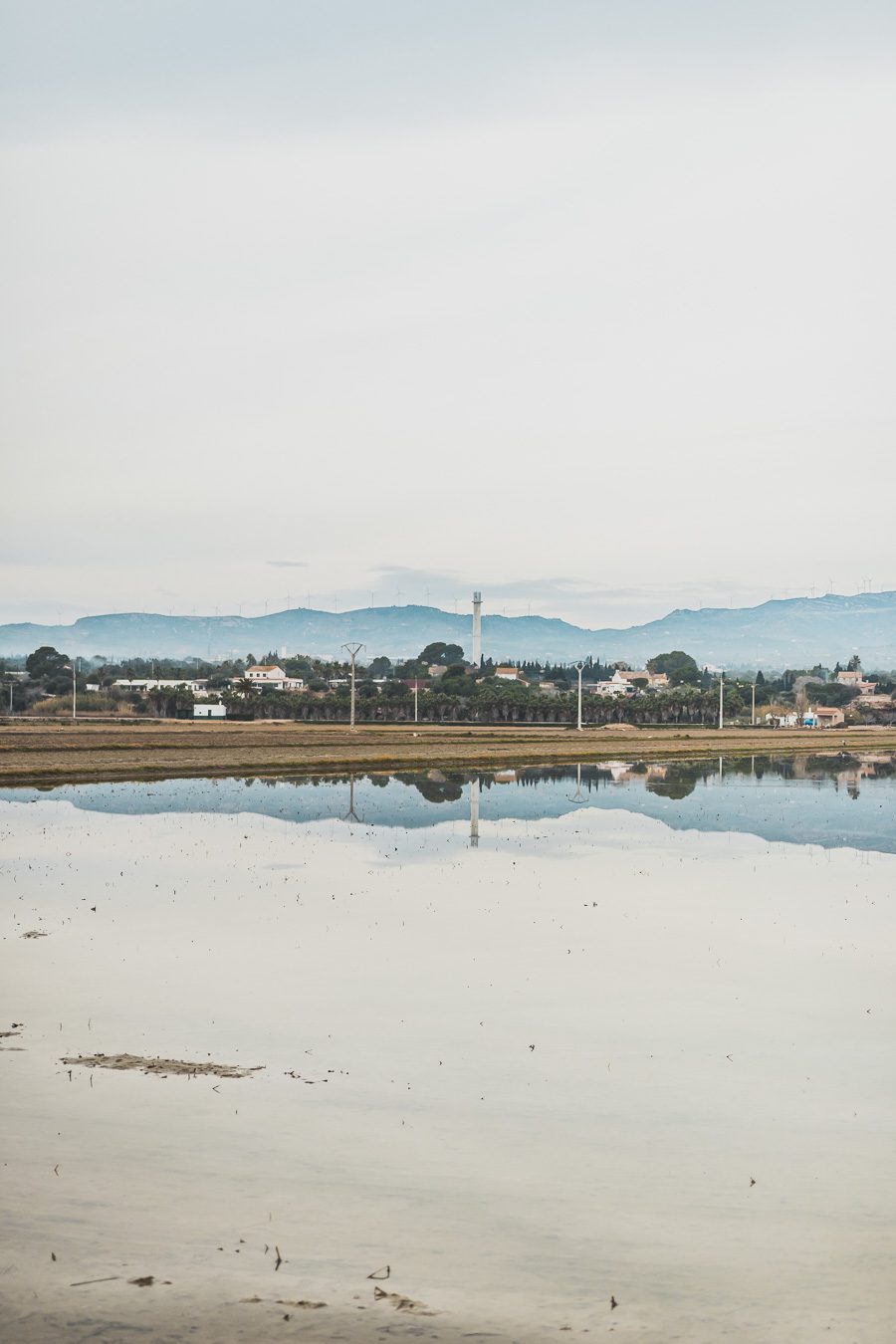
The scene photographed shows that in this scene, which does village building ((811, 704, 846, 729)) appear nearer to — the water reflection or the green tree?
the water reflection

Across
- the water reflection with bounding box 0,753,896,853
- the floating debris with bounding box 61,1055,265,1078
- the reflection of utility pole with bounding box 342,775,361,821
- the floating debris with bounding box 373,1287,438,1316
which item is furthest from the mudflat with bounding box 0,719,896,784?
the floating debris with bounding box 373,1287,438,1316

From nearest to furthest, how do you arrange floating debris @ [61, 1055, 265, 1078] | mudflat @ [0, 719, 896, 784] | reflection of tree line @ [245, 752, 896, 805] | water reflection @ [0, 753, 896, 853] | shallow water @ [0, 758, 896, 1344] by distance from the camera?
shallow water @ [0, 758, 896, 1344] < floating debris @ [61, 1055, 265, 1078] < water reflection @ [0, 753, 896, 853] < reflection of tree line @ [245, 752, 896, 805] < mudflat @ [0, 719, 896, 784]

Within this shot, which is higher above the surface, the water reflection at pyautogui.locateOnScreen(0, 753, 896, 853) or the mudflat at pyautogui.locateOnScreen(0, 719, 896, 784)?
the mudflat at pyautogui.locateOnScreen(0, 719, 896, 784)

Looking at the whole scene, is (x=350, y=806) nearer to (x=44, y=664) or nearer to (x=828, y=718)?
(x=828, y=718)

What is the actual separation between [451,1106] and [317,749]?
201 feet

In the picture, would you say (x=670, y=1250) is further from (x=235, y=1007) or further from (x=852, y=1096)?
(x=235, y=1007)

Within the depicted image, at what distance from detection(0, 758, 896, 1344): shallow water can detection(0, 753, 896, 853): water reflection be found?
1117 centimetres

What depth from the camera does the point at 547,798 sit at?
46.0m

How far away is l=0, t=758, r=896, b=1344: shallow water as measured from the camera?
27.3ft

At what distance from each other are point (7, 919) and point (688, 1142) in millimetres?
13227

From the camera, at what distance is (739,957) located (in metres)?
18.3

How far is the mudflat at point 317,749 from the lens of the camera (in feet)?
186

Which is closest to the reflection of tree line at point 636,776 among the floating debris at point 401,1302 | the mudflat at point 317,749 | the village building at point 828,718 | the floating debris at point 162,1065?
the mudflat at point 317,749

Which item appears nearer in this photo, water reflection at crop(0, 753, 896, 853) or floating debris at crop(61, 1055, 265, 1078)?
floating debris at crop(61, 1055, 265, 1078)
